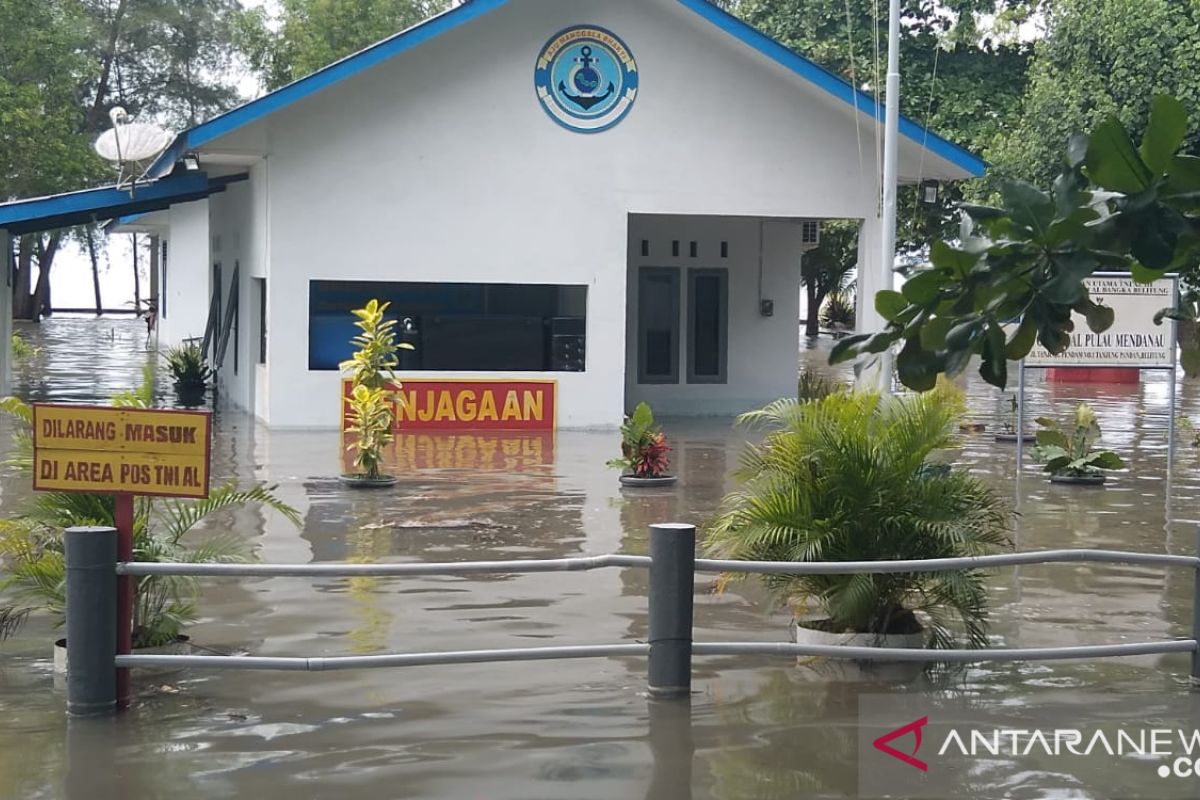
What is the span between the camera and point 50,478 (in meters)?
7.82

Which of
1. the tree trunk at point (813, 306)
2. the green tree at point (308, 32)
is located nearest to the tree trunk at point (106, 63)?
the green tree at point (308, 32)

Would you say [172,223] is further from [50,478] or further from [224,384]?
[50,478]

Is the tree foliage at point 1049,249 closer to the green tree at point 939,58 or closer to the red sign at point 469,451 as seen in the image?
the red sign at point 469,451

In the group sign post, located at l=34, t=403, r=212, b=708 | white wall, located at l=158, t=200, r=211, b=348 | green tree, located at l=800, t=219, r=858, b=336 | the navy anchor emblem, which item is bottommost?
sign post, located at l=34, t=403, r=212, b=708

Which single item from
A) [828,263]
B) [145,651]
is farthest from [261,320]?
[828,263]

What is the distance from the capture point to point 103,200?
22.2 meters

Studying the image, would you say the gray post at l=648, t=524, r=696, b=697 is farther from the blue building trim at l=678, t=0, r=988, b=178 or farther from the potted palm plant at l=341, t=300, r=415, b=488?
the blue building trim at l=678, t=0, r=988, b=178

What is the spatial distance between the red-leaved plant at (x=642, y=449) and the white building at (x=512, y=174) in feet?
19.7

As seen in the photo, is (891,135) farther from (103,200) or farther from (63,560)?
(63,560)

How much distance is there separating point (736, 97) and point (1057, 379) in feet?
54.0

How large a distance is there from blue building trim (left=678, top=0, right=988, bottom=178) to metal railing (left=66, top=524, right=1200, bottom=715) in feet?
46.9

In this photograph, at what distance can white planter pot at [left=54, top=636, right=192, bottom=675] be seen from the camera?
8281 millimetres

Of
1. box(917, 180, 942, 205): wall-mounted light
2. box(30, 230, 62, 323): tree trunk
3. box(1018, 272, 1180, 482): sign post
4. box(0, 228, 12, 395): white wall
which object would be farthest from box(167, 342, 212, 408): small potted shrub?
box(30, 230, 62, 323): tree trunk

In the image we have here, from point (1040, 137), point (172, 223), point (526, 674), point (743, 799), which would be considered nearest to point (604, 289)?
point (1040, 137)
